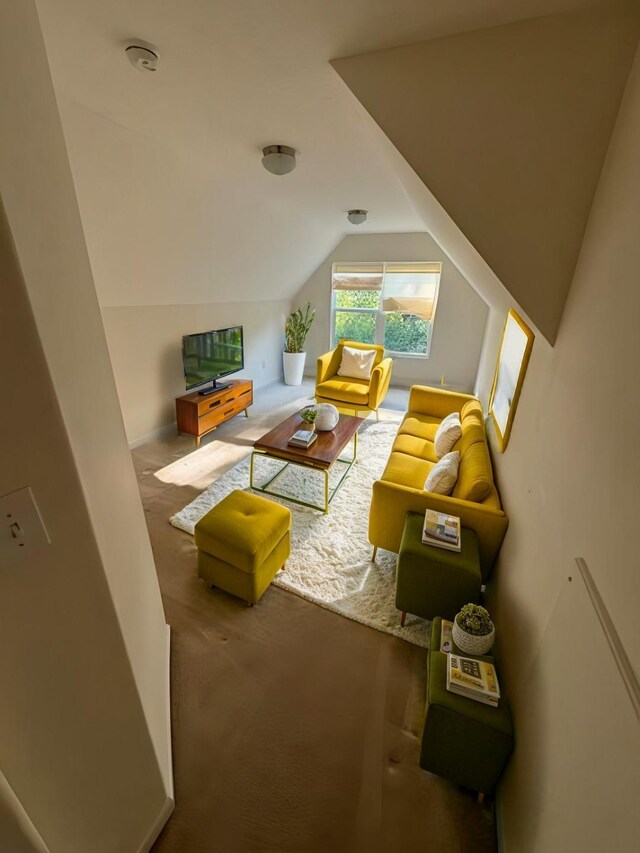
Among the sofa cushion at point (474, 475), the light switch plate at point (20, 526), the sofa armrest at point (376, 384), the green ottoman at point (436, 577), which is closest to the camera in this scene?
the light switch plate at point (20, 526)

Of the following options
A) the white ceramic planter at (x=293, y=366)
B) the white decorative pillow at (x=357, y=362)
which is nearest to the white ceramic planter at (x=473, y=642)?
the white decorative pillow at (x=357, y=362)

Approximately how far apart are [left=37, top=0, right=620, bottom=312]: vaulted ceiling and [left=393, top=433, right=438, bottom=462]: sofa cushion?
211cm

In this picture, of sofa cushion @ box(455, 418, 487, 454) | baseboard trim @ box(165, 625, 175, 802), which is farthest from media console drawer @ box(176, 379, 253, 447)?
sofa cushion @ box(455, 418, 487, 454)

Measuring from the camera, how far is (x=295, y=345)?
591 cm

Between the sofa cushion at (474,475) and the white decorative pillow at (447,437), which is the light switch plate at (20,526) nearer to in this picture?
the sofa cushion at (474,475)

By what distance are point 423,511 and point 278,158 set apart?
7.99ft

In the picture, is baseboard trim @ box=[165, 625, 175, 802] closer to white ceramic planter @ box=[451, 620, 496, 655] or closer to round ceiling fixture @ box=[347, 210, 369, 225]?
white ceramic planter @ box=[451, 620, 496, 655]

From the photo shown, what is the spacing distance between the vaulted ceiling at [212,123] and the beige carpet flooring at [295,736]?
2.57 metres

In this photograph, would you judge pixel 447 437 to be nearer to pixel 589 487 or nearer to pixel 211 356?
pixel 589 487

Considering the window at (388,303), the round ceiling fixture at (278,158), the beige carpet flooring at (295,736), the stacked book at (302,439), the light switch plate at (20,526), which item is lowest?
the beige carpet flooring at (295,736)

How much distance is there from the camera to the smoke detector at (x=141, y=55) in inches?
51.8

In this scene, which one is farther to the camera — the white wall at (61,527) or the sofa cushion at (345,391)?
the sofa cushion at (345,391)

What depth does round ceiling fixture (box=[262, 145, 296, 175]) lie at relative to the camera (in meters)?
2.21

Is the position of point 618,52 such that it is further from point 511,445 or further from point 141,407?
point 141,407
